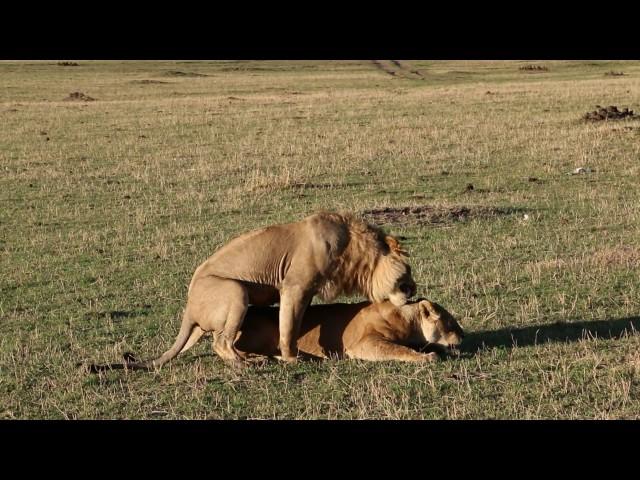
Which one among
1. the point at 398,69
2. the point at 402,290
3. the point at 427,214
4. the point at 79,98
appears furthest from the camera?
the point at 398,69

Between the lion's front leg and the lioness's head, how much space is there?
0.57 meters

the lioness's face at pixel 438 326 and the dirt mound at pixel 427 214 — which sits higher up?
the lioness's face at pixel 438 326

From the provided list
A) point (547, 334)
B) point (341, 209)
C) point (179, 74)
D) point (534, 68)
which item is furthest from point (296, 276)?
point (179, 74)

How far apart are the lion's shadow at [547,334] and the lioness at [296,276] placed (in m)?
0.90

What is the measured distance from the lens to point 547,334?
8398mm

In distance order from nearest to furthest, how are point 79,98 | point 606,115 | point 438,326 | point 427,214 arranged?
point 438,326, point 427,214, point 606,115, point 79,98

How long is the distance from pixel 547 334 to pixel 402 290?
62.7 inches

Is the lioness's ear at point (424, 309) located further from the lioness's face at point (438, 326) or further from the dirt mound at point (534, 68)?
the dirt mound at point (534, 68)

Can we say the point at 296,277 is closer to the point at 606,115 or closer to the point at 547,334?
the point at 547,334

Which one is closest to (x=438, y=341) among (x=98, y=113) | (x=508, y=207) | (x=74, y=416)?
(x=74, y=416)

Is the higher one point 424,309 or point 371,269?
point 371,269

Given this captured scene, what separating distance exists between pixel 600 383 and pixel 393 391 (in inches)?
59.9

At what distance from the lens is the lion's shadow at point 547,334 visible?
26.7 feet

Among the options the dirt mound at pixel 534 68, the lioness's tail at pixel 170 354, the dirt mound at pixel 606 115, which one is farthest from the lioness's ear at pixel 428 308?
the dirt mound at pixel 534 68
